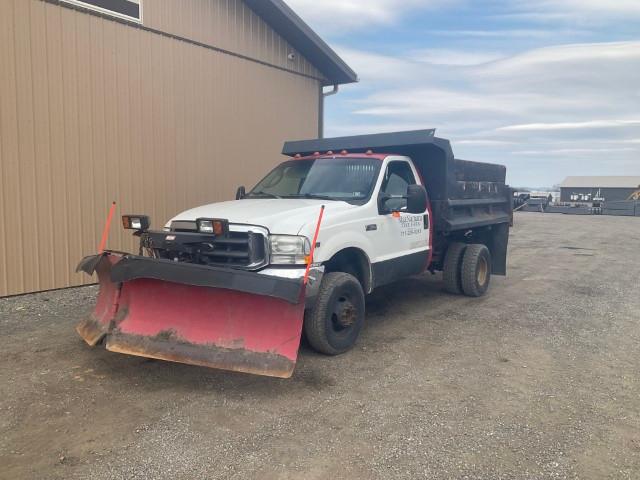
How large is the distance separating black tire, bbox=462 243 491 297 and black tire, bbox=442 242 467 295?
0.25 feet

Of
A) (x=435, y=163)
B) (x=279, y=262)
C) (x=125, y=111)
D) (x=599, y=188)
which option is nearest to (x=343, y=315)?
(x=279, y=262)

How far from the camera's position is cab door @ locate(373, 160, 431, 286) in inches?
238

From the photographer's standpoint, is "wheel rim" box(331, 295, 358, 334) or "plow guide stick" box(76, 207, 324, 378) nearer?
"plow guide stick" box(76, 207, 324, 378)

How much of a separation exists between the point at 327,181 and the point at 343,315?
5.73 feet

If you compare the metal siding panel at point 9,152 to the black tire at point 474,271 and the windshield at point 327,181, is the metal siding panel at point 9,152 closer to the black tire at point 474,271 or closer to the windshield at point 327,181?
the windshield at point 327,181

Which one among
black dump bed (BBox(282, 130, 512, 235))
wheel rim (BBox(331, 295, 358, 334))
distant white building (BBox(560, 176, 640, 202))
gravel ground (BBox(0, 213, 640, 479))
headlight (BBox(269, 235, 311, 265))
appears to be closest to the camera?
gravel ground (BBox(0, 213, 640, 479))

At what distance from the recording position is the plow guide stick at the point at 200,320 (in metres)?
4.34

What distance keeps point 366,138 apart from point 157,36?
4.50 metres

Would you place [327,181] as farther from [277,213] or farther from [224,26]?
[224,26]

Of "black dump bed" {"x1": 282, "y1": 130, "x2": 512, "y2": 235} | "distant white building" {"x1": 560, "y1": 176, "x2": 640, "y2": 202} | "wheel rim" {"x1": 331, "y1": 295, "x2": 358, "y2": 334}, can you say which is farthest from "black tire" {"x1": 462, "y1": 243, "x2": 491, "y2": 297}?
"distant white building" {"x1": 560, "y1": 176, "x2": 640, "y2": 202}

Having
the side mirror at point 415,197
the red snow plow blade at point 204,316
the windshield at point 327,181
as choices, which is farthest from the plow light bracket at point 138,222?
the side mirror at point 415,197

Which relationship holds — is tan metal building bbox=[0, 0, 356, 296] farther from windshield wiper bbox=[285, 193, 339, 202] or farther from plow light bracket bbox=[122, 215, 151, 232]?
windshield wiper bbox=[285, 193, 339, 202]

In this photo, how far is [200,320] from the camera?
15.3 ft

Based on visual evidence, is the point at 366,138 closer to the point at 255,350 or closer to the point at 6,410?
the point at 255,350
